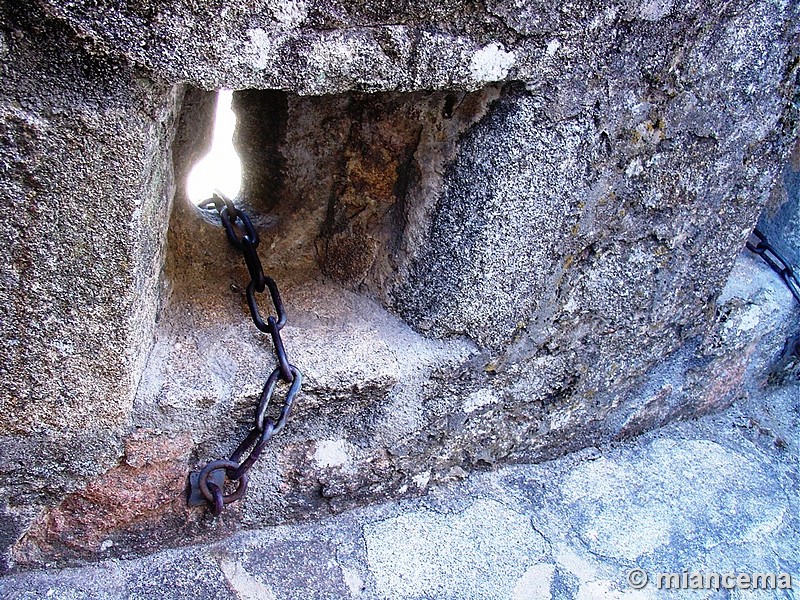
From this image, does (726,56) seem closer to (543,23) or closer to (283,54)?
(543,23)

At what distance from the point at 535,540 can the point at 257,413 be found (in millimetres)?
524

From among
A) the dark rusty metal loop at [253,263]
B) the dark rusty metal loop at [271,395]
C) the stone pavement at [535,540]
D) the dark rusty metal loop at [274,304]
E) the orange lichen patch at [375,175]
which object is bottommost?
the stone pavement at [535,540]

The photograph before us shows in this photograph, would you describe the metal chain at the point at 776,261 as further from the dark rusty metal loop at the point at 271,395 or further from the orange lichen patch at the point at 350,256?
the dark rusty metal loop at the point at 271,395

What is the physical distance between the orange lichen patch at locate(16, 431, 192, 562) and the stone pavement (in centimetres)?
5

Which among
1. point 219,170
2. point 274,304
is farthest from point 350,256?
point 219,170

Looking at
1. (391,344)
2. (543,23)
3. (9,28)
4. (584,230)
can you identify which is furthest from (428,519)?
(9,28)

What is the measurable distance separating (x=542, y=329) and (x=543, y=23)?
512mm

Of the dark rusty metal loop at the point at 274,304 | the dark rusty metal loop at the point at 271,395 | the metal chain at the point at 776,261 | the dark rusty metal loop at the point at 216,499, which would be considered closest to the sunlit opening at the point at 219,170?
the dark rusty metal loop at the point at 274,304

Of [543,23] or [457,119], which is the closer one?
[543,23]

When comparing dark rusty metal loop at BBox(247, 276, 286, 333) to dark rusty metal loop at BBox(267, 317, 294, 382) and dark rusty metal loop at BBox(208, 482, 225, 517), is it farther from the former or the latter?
dark rusty metal loop at BBox(208, 482, 225, 517)

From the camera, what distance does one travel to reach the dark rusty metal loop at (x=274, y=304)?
1.11m

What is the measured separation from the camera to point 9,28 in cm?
71

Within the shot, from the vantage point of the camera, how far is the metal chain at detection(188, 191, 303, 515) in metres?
1.08

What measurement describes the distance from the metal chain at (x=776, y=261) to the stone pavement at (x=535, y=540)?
0.33 m
